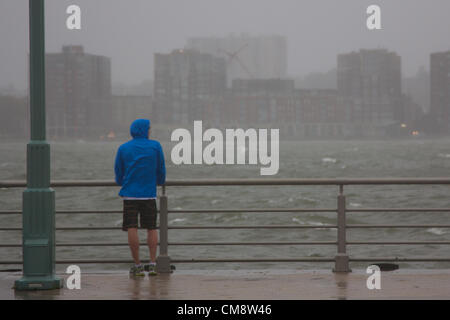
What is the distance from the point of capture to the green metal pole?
754 cm

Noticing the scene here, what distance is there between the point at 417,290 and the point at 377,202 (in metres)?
55.0

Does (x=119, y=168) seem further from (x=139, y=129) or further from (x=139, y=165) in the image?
(x=139, y=129)

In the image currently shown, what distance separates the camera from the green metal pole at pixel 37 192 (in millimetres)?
7543

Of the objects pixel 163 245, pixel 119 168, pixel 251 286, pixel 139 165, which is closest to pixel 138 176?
pixel 139 165

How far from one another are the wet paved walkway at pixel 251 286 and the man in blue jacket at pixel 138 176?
0.60 meters

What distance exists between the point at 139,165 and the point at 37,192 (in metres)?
1.17

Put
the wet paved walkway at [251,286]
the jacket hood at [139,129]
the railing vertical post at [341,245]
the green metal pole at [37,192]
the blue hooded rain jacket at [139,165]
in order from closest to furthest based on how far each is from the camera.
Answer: the wet paved walkway at [251,286], the green metal pole at [37,192], the blue hooded rain jacket at [139,165], the jacket hood at [139,129], the railing vertical post at [341,245]

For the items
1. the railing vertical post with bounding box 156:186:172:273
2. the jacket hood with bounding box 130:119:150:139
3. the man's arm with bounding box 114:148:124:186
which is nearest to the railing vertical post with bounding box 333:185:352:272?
the railing vertical post with bounding box 156:186:172:273

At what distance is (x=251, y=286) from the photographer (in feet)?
25.6

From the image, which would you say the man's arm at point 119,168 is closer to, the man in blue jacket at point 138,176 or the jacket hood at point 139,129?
Answer: the man in blue jacket at point 138,176

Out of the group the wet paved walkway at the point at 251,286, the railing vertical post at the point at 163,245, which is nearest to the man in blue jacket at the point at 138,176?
the railing vertical post at the point at 163,245
